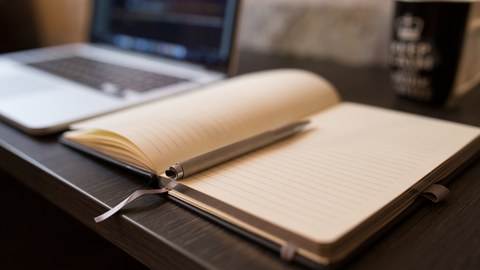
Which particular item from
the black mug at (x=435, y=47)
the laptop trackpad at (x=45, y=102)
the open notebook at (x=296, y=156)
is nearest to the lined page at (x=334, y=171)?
the open notebook at (x=296, y=156)

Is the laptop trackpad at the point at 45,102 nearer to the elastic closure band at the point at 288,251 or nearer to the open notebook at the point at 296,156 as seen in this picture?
the open notebook at the point at 296,156

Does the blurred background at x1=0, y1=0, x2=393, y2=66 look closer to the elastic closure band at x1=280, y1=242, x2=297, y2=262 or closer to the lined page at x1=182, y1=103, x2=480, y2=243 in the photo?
the lined page at x1=182, y1=103, x2=480, y2=243

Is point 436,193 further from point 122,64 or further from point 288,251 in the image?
point 122,64

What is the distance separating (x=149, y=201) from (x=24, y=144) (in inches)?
8.3

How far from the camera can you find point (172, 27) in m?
0.80

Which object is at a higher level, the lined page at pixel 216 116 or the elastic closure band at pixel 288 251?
the lined page at pixel 216 116

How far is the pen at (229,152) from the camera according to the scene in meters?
0.37

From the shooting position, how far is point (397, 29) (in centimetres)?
61

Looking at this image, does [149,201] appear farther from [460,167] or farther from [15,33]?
[15,33]

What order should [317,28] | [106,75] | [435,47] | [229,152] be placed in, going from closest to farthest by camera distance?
[229,152] → [435,47] → [106,75] → [317,28]

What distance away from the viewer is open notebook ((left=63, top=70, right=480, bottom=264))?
0.30m

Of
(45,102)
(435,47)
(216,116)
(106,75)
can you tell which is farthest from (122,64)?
(435,47)

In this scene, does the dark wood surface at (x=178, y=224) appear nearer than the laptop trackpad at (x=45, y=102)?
Yes

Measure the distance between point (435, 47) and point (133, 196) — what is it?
447 mm
